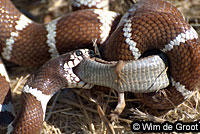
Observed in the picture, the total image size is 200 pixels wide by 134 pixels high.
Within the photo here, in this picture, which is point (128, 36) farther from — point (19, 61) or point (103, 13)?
point (19, 61)

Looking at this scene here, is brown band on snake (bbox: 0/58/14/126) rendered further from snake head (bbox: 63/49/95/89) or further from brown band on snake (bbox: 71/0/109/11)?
→ brown band on snake (bbox: 71/0/109/11)

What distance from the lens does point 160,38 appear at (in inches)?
117

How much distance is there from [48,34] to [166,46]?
1.78 meters

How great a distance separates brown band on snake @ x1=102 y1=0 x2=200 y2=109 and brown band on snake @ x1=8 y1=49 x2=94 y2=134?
51 centimetres

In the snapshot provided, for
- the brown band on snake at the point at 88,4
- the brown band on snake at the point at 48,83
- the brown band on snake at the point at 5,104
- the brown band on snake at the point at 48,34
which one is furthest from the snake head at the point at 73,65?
the brown band on snake at the point at 88,4

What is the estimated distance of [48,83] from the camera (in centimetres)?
333

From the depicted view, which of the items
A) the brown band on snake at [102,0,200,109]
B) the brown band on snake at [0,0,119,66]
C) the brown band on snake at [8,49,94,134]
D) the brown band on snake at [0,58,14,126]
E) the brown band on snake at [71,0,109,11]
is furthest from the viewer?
the brown band on snake at [71,0,109,11]

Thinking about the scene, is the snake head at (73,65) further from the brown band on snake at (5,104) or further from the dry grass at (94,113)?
the brown band on snake at (5,104)

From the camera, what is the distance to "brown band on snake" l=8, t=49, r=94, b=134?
314 centimetres

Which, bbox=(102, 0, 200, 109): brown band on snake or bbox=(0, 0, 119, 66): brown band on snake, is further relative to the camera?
bbox=(0, 0, 119, 66): brown band on snake

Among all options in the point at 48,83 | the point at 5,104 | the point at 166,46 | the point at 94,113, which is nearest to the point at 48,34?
the point at 48,83

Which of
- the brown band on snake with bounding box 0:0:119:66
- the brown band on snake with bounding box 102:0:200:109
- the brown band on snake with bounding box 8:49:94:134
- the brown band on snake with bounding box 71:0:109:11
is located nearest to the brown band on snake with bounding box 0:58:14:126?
the brown band on snake with bounding box 8:49:94:134

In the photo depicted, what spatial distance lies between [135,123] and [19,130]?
1.44 m

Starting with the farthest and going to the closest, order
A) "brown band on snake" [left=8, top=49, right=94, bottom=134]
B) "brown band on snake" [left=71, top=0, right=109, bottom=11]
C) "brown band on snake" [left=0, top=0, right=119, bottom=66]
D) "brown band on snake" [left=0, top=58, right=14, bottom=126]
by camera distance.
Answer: "brown band on snake" [left=71, top=0, right=109, bottom=11], "brown band on snake" [left=0, top=0, right=119, bottom=66], "brown band on snake" [left=0, top=58, right=14, bottom=126], "brown band on snake" [left=8, top=49, right=94, bottom=134]
